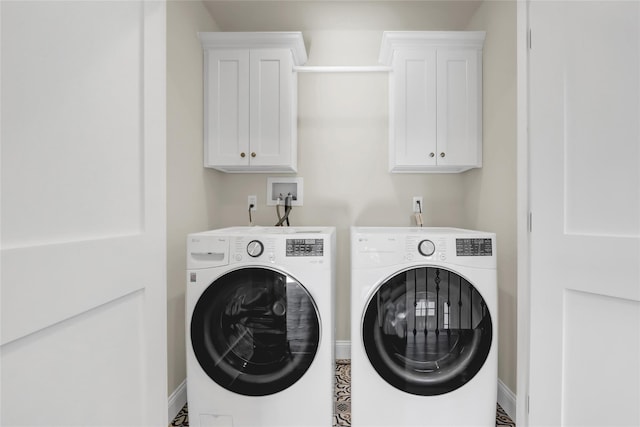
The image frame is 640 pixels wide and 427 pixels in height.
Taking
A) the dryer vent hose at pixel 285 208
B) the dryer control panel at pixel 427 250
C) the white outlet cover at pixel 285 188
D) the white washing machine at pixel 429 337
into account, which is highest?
the white outlet cover at pixel 285 188

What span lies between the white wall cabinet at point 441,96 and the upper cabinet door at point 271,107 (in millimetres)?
673

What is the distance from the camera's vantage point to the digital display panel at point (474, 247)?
1512 millimetres

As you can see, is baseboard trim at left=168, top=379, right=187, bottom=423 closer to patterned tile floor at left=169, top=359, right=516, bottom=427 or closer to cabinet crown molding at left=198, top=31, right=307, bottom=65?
patterned tile floor at left=169, top=359, right=516, bottom=427

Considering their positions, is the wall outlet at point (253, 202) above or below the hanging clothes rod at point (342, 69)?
below

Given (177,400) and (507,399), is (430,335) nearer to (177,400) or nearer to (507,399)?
(507,399)

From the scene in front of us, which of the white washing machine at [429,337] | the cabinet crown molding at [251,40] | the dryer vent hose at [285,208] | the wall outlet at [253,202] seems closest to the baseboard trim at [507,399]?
the white washing machine at [429,337]

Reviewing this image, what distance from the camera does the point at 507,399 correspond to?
1771 millimetres

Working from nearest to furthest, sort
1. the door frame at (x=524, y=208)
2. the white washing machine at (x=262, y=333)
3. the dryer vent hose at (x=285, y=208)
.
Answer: the door frame at (x=524, y=208) → the white washing machine at (x=262, y=333) → the dryer vent hose at (x=285, y=208)

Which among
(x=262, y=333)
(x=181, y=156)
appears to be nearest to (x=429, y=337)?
(x=262, y=333)

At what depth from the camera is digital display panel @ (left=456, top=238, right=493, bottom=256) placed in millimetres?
1512

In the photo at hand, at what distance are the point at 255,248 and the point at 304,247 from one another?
221 mm

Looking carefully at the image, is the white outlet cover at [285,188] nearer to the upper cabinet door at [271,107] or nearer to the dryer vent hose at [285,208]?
the dryer vent hose at [285,208]
